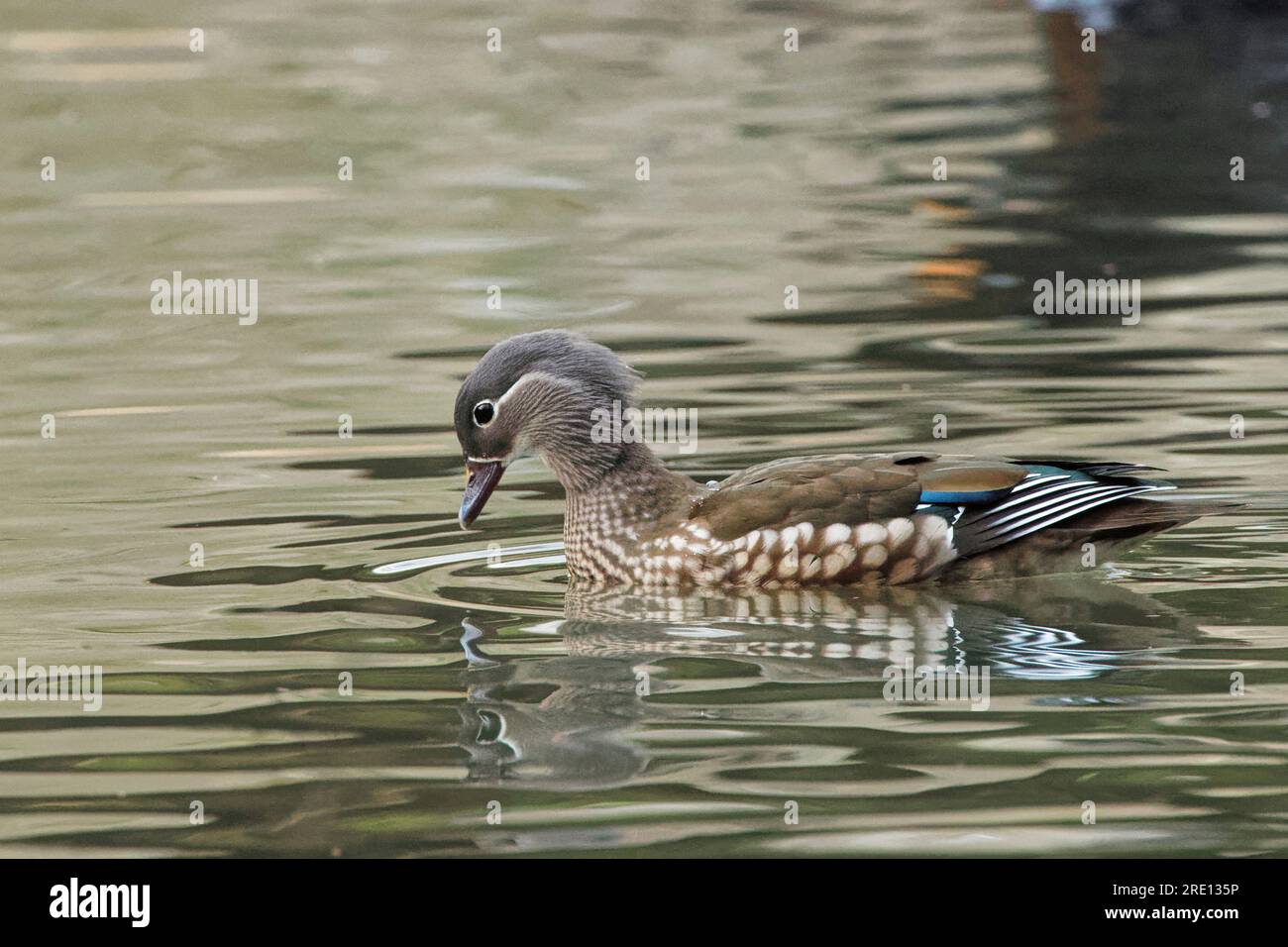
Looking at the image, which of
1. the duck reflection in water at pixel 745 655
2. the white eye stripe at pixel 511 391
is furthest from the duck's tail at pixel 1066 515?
the white eye stripe at pixel 511 391

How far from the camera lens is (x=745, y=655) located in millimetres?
8305

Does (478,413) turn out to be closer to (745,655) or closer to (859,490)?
(859,490)

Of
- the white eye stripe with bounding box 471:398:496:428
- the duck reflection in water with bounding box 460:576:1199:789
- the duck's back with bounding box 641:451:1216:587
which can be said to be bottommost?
the duck reflection in water with bounding box 460:576:1199:789

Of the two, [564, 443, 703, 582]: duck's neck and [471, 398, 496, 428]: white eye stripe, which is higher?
[471, 398, 496, 428]: white eye stripe

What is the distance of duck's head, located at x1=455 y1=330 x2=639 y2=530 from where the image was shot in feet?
31.3

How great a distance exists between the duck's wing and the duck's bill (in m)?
1.02

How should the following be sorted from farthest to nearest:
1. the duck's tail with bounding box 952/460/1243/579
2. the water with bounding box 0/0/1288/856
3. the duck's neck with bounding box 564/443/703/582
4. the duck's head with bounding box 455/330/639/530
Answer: the duck's head with bounding box 455/330/639/530 → the duck's neck with bounding box 564/443/703/582 → the duck's tail with bounding box 952/460/1243/579 → the water with bounding box 0/0/1288/856

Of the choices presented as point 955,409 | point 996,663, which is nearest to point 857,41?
point 955,409

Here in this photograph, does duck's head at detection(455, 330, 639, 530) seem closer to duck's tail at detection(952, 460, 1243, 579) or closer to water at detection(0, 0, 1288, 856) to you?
water at detection(0, 0, 1288, 856)

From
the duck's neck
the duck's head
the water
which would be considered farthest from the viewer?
the duck's head

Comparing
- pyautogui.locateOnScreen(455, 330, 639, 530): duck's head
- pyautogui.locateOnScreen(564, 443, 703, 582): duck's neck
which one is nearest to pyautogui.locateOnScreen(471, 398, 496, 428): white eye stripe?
pyautogui.locateOnScreen(455, 330, 639, 530): duck's head

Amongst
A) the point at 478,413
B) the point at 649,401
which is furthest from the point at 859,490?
the point at 649,401

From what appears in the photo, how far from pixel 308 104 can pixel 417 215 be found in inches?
266

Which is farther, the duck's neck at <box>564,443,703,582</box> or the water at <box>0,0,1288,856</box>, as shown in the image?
the duck's neck at <box>564,443,703,582</box>
